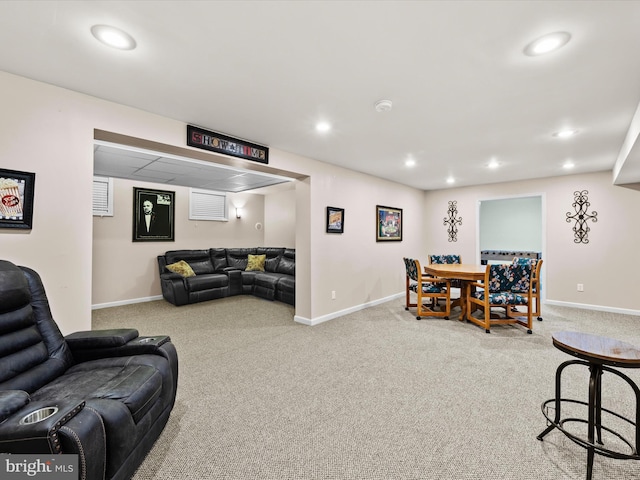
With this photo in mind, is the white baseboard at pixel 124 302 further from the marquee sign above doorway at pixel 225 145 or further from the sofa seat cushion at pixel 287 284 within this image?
the marquee sign above doorway at pixel 225 145

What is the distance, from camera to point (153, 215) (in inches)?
235

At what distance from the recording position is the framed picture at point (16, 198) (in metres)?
1.92

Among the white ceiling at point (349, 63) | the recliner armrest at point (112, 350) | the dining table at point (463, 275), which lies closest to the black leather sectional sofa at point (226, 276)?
the dining table at point (463, 275)

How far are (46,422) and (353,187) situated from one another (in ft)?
14.7

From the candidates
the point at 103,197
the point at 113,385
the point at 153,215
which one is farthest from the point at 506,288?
the point at 103,197

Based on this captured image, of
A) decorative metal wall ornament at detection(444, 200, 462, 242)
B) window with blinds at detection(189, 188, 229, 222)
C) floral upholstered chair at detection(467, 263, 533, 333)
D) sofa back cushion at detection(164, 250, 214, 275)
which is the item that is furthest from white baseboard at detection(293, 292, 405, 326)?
window with blinds at detection(189, 188, 229, 222)

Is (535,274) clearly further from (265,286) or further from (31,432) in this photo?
(31,432)

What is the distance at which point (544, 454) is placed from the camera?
67.1 inches

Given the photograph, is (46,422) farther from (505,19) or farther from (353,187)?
(353,187)

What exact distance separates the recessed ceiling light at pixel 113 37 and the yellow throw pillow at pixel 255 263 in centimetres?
538

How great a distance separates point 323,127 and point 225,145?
112 centimetres

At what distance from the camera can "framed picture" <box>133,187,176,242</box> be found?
18.9ft

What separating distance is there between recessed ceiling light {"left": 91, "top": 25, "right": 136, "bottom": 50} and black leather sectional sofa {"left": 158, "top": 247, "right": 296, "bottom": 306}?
4.20 m

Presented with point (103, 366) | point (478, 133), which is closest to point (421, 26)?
point (478, 133)
